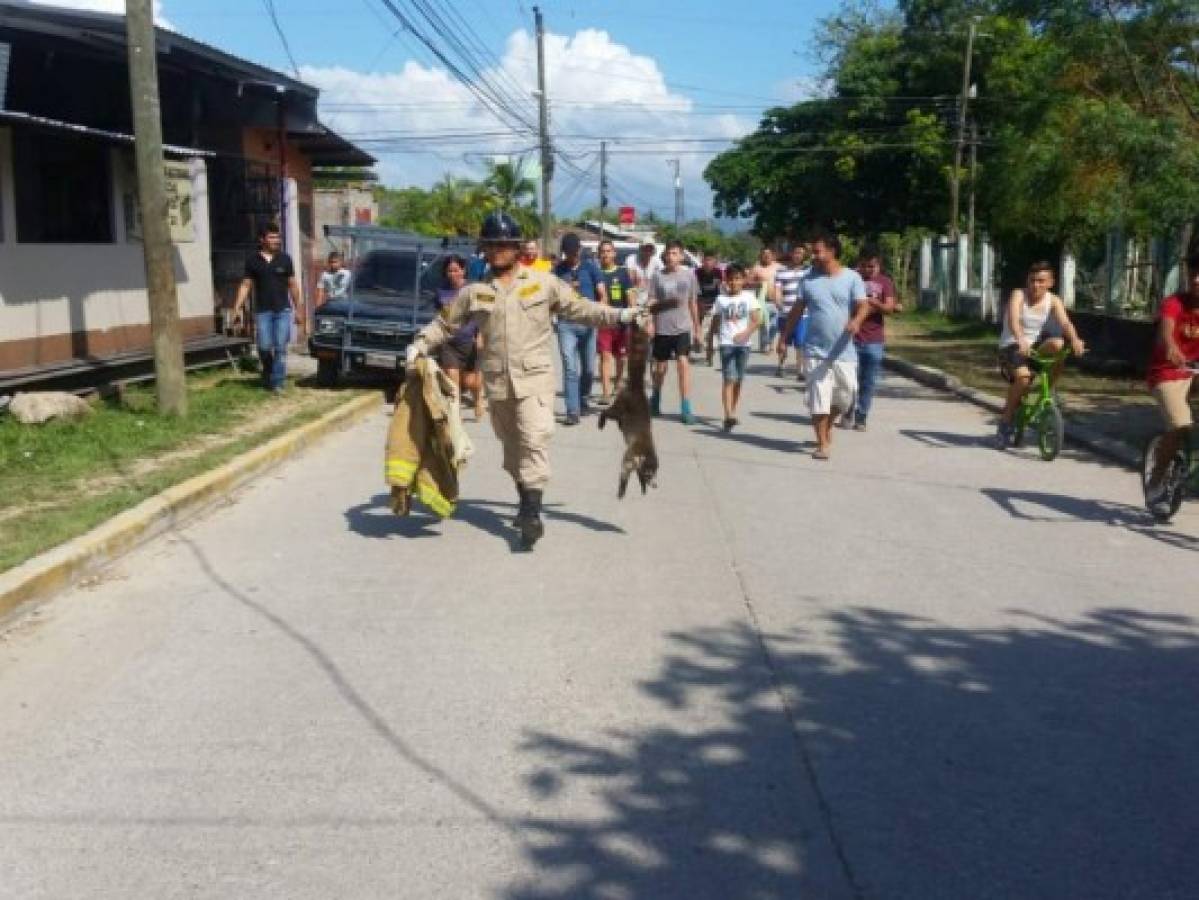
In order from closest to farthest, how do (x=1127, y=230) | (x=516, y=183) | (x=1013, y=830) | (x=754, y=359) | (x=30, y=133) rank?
(x=1013, y=830) → (x=30, y=133) → (x=1127, y=230) → (x=754, y=359) → (x=516, y=183)

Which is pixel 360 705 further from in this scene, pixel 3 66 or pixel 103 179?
pixel 103 179

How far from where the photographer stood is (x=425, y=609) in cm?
656

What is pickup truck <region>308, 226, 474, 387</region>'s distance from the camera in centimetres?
1570

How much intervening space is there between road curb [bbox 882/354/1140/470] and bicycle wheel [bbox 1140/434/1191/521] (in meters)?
2.48

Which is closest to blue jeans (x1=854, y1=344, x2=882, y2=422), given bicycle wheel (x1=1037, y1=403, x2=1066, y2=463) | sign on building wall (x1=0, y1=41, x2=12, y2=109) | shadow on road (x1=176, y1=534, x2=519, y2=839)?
bicycle wheel (x1=1037, y1=403, x2=1066, y2=463)

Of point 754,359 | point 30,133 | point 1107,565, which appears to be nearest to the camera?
point 1107,565

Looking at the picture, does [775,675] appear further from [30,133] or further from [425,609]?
[30,133]

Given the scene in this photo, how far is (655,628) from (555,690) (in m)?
0.98

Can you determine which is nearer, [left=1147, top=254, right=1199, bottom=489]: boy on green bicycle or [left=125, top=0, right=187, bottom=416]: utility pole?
[left=1147, top=254, right=1199, bottom=489]: boy on green bicycle

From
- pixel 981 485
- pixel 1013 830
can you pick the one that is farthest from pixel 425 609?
pixel 981 485

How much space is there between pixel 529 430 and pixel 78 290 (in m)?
8.50

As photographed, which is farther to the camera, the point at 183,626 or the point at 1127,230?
the point at 1127,230

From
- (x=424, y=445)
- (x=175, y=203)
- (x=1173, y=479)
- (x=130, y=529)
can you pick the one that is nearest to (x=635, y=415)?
(x=424, y=445)

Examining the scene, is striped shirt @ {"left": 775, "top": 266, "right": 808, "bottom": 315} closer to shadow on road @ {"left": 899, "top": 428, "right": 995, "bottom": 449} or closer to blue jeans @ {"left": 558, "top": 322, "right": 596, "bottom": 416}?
shadow on road @ {"left": 899, "top": 428, "right": 995, "bottom": 449}
